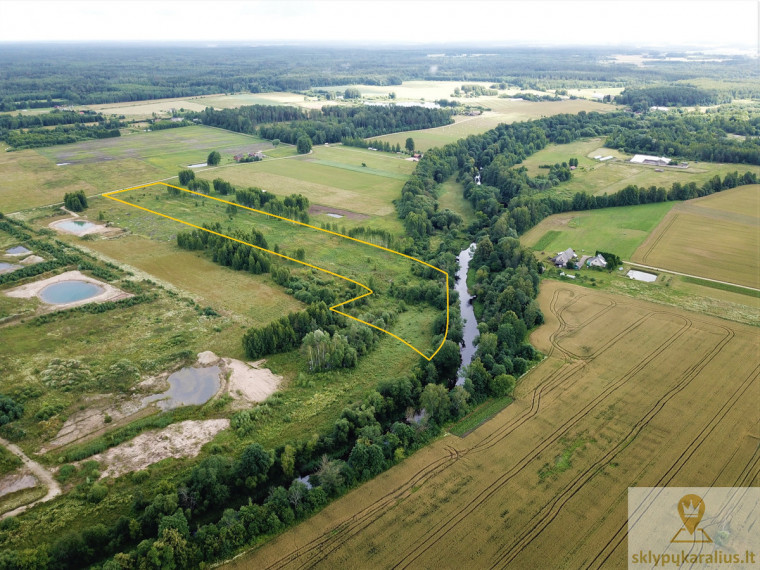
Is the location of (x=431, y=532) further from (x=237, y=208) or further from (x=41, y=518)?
(x=237, y=208)

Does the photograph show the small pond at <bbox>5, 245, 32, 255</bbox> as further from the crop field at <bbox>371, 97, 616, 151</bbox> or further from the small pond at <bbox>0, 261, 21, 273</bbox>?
the crop field at <bbox>371, 97, 616, 151</bbox>

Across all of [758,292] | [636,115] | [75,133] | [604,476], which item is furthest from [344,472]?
[636,115]

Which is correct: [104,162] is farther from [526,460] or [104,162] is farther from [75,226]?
[526,460]

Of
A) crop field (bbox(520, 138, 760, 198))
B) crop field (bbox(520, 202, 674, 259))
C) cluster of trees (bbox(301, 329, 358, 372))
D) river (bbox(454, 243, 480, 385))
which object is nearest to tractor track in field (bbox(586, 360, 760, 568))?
river (bbox(454, 243, 480, 385))

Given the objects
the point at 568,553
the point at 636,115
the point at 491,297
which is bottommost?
the point at 568,553

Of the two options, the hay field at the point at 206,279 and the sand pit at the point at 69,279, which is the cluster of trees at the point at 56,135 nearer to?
the hay field at the point at 206,279

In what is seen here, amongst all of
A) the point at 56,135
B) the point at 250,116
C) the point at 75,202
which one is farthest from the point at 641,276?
the point at 56,135

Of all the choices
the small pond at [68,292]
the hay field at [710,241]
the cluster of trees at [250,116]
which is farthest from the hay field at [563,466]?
the cluster of trees at [250,116]
